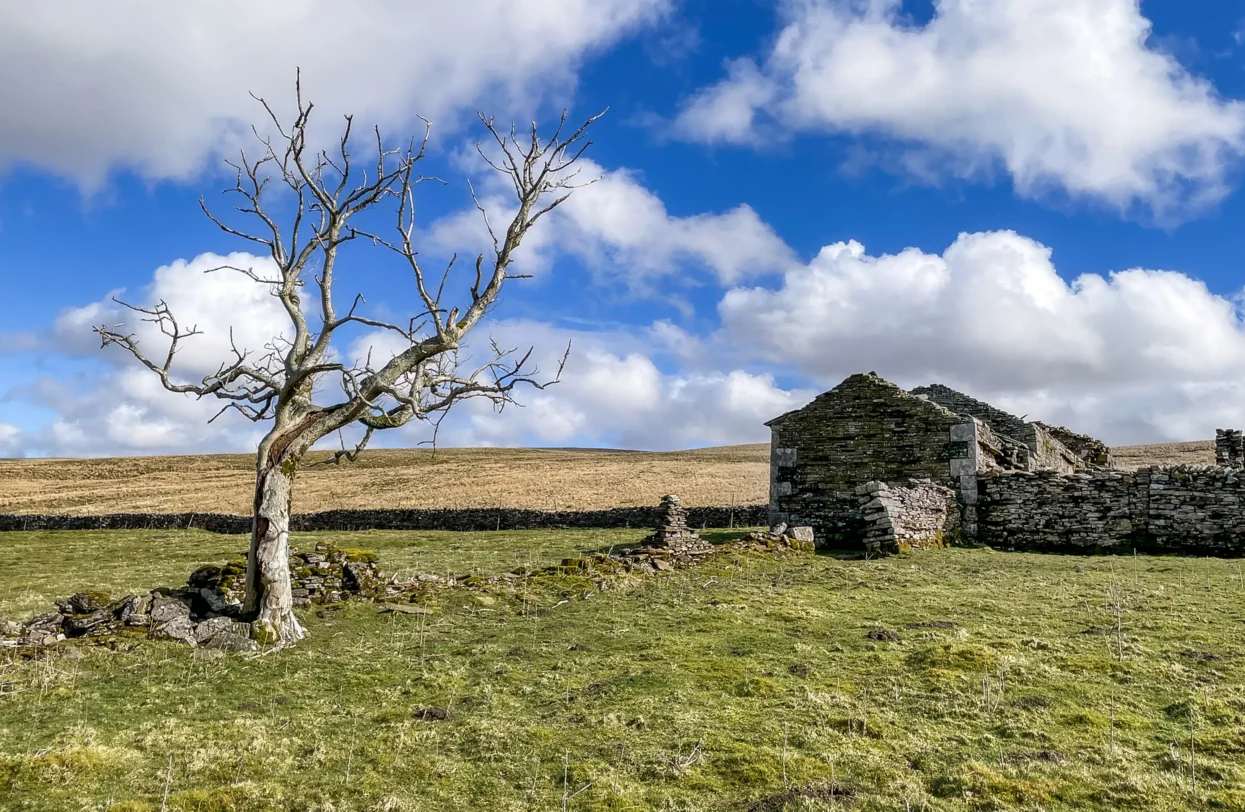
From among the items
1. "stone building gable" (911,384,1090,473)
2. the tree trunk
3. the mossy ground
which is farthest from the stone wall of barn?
the tree trunk

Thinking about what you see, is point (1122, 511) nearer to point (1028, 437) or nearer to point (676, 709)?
point (1028, 437)

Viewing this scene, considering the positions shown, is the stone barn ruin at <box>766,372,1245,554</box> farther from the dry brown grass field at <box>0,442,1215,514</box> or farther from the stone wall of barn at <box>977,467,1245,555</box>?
the dry brown grass field at <box>0,442,1215,514</box>

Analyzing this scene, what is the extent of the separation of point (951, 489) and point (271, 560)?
19551 millimetres

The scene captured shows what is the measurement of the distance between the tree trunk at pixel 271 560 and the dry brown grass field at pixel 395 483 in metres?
26.8

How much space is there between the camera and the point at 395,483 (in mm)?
66375

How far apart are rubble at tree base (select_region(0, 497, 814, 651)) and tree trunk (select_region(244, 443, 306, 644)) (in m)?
0.31

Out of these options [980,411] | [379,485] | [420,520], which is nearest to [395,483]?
[379,485]

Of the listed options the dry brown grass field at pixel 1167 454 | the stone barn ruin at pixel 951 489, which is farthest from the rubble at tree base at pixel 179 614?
the dry brown grass field at pixel 1167 454

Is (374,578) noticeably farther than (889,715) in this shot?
Yes

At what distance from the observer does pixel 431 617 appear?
1368cm

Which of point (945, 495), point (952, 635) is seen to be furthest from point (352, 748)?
point (945, 495)

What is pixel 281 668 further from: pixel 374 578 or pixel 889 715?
pixel 889 715

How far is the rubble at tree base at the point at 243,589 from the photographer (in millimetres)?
12086

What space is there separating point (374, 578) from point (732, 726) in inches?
401
